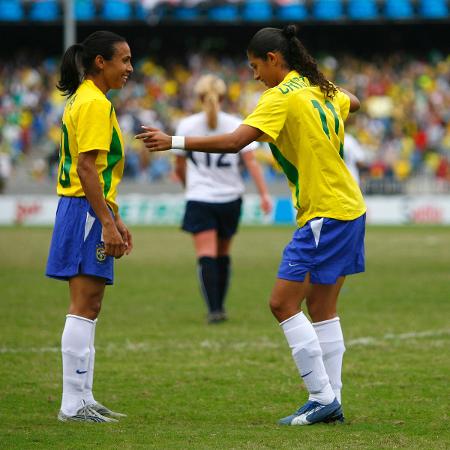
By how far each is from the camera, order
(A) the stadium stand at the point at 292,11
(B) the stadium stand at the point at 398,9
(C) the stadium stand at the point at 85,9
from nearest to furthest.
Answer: (C) the stadium stand at the point at 85,9 → (A) the stadium stand at the point at 292,11 → (B) the stadium stand at the point at 398,9

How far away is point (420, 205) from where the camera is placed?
85.4 feet

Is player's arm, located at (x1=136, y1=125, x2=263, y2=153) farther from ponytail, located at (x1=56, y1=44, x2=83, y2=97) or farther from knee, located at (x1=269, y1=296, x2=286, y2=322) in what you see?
knee, located at (x1=269, y1=296, x2=286, y2=322)

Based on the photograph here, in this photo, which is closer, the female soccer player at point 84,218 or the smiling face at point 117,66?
the female soccer player at point 84,218

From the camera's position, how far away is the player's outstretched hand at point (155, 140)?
5340 mm

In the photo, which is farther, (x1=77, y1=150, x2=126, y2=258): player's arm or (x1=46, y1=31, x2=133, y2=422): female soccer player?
(x1=46, y1=31, x2=133, y2=422): female soccer player

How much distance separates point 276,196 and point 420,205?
4042mm

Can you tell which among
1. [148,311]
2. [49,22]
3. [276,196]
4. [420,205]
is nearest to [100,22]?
[49,22]

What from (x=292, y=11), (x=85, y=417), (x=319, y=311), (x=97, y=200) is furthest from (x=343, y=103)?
(x=292, y=11)

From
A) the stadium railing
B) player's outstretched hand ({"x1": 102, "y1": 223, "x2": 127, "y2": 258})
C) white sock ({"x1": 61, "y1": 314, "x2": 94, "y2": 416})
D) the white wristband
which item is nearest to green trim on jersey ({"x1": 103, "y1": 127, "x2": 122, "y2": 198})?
player's outstretched hand ({"x1": 102, "y1": 223, "x2": 127, "y2": 258})

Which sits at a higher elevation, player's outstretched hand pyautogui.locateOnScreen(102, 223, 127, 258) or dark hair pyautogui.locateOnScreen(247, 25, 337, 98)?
dark hair pyautogui.locateOnScreen(247, 25, 337, 98)

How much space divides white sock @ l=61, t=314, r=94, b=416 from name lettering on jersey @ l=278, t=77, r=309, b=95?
1.67m

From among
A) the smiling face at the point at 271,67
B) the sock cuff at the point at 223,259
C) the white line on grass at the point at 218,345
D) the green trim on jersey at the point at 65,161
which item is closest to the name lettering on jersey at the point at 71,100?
the green trim on jersey at the point at 65,161

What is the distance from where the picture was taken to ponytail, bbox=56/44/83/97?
583 cm

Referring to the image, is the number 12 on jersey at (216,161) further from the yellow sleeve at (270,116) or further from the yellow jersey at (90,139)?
the yellow sleeve at (270,116)
